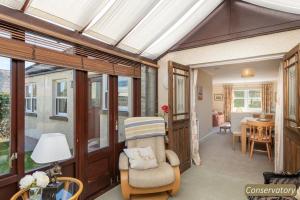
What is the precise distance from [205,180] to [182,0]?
111 inches

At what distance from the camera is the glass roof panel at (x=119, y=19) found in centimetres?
227

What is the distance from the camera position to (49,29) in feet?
6.55

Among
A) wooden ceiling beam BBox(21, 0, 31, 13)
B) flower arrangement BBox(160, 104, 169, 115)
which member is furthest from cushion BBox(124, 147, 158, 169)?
wooden ceiling beam BBox(21, 0, 31, 13)

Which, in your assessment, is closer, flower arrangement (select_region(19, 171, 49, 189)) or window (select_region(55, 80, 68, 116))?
flower arrangement (select_region(19, 171, 49, 189))

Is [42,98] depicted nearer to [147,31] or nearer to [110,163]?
[110,163]

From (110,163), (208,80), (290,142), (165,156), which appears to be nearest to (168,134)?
(165,156)

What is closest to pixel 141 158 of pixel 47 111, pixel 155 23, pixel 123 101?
pixel 123 101

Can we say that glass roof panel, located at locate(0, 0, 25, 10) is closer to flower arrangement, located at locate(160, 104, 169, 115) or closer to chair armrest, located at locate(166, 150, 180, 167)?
chair armrest, located at locate(166, 150, 180, 167)

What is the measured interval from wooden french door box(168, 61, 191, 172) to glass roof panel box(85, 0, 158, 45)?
94 centimetres

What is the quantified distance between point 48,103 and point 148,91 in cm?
192

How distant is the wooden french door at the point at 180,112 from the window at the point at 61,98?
5.25 ft

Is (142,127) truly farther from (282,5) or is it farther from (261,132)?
(261,132)

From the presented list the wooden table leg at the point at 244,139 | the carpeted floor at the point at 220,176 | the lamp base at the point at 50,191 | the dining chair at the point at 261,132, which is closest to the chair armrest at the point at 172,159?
the carpeted floor at the point at 220,176

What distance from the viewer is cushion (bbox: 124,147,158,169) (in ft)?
7.92
